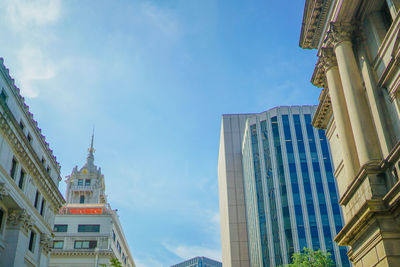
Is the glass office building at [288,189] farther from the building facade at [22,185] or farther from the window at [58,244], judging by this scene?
the building facade at [22,185]

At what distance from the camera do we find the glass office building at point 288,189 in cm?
7638

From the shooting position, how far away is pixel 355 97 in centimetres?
1986


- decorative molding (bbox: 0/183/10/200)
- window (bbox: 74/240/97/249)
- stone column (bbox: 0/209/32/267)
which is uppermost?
window (bbox: 74/240/97/249)

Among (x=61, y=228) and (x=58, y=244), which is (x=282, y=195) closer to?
(x=61, y=228)

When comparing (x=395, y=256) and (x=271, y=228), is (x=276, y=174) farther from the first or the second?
(x=395, y=256)

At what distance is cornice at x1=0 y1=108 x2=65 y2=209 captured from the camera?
3344cm

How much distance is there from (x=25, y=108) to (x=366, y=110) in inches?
1220

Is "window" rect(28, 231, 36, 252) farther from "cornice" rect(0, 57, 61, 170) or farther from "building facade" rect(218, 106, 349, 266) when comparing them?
"building facade" rect(218, 106, 349, 266)

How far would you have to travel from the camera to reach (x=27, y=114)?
39.5 meters

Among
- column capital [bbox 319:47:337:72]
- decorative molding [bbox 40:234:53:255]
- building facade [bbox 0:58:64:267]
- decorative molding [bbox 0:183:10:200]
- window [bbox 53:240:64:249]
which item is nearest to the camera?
column capital [bbox 319:47:337:72]

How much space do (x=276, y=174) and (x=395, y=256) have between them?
67.2 meters

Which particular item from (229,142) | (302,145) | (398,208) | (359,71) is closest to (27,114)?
(359,71)

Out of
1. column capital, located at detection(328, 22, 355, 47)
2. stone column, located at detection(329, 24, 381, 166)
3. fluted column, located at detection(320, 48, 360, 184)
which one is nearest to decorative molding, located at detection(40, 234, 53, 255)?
fluted column, located at detection(320, 48, 360, 184)

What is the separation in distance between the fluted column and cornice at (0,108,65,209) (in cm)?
2445
